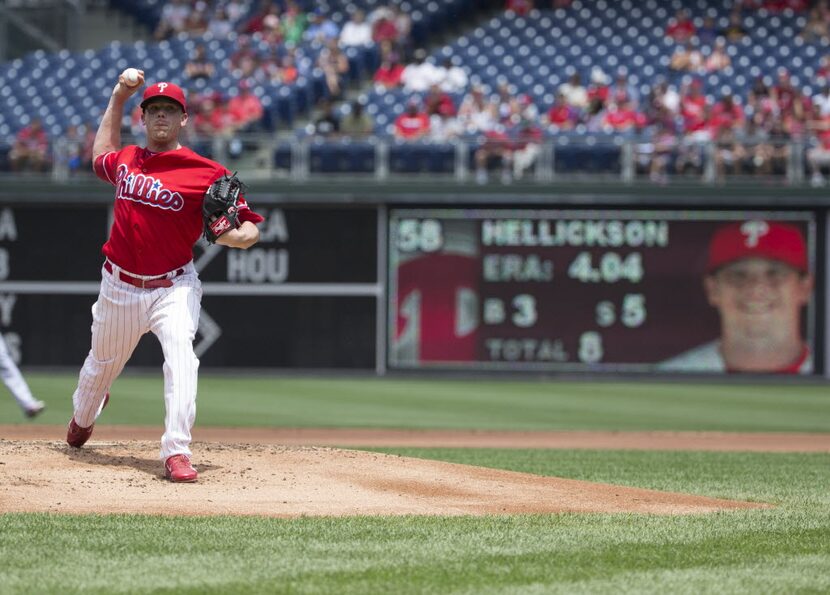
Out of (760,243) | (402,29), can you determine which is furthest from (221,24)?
(760,243)

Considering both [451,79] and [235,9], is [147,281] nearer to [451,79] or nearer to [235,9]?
[451,79]

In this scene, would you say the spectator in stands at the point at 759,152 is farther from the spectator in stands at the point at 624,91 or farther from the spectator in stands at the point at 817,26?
the spectator in stands at the point at 817,26

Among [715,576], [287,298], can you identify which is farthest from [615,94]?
[715,576]

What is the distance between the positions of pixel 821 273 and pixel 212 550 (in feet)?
50.2

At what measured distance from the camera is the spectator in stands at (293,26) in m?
23.0

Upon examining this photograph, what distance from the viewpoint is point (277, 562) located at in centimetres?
481

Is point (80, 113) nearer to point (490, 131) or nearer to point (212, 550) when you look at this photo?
point (490, 131)

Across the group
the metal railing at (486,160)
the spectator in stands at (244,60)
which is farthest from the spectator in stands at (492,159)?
the spectator in stands at (244,60)

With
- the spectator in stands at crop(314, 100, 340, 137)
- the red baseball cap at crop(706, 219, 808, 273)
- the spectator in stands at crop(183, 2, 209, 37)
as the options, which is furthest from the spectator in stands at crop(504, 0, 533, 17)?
the red baseball cap at crop(706, 219, 808, 273)

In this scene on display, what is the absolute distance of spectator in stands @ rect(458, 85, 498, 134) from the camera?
19.5 metres

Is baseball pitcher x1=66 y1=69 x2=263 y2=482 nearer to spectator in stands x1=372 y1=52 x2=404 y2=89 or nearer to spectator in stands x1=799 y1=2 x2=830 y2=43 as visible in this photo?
spectator in stands x1=372 y1=52 x2=404 y2=89

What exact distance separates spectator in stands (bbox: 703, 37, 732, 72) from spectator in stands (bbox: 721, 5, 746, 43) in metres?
0.68

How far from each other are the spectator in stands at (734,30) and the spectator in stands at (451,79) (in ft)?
14.8

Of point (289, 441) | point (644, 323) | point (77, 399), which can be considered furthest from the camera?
point (644, 323)
